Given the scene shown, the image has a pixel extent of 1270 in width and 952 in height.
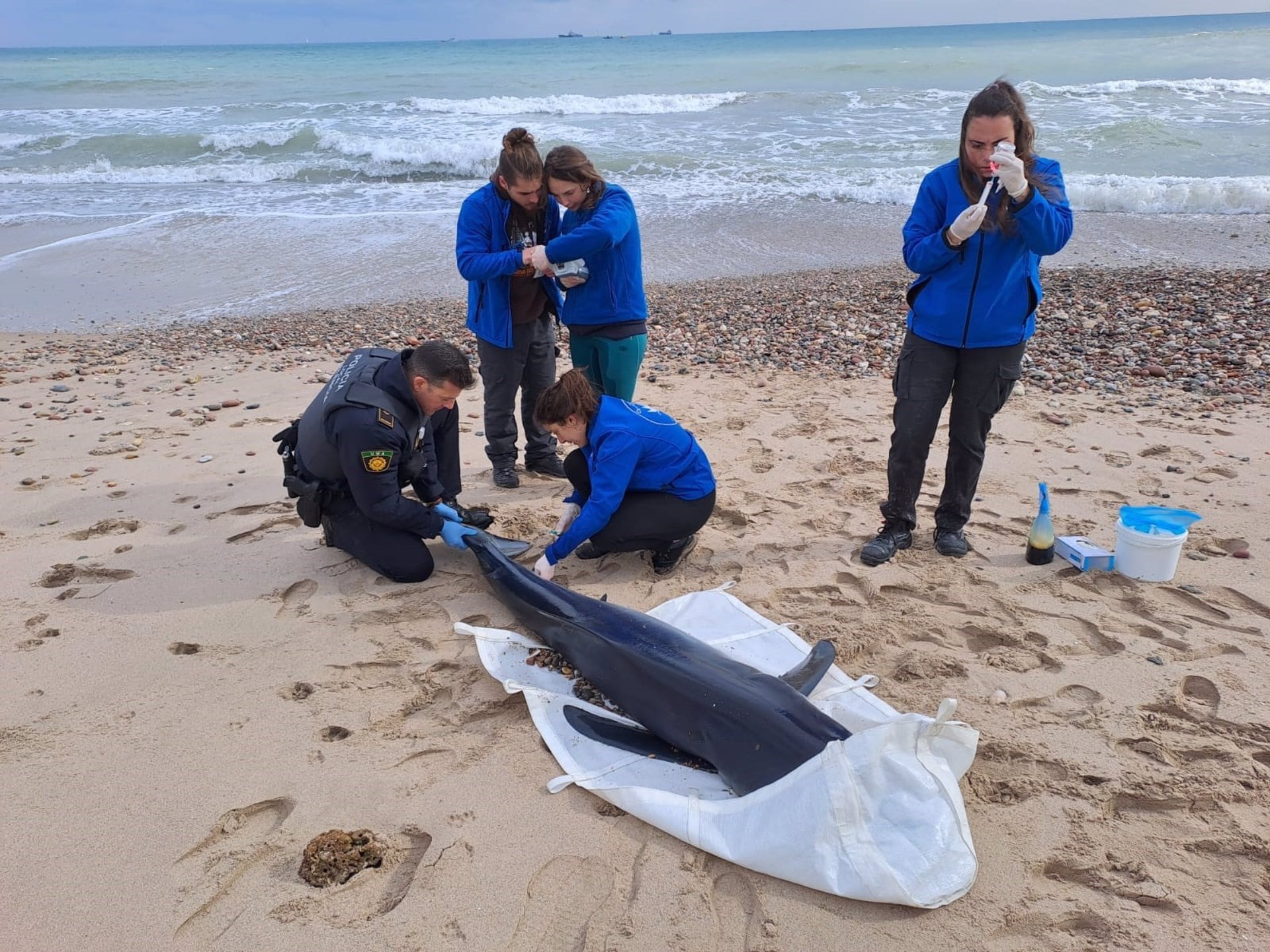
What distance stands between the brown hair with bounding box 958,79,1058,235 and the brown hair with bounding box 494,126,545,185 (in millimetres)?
1888

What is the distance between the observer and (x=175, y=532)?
4.52m

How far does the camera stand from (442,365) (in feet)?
12.3

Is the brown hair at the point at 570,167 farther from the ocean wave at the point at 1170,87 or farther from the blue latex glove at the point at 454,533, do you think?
the ocean wave at the point at 1170,87

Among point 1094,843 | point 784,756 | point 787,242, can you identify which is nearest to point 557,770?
point 784,756

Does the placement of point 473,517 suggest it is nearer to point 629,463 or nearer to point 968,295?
point 629,463

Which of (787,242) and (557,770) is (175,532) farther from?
(787,242)

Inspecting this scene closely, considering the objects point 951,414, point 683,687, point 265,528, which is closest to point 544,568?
point 683,687

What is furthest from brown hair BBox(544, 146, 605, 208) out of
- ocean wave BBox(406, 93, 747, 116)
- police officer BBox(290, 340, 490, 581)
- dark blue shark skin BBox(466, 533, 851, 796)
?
ocean wave BBox(406, 93, 747, 116)

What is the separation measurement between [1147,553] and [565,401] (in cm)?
254

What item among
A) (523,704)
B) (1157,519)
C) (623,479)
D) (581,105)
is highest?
(581,105)

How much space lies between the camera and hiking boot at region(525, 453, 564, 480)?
5.23 metres

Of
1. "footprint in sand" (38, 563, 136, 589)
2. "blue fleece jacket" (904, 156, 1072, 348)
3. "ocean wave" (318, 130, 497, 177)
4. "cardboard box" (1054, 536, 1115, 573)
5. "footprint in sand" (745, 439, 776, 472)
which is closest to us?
"blue fleece jacket" (904, 156, 1072, 348)

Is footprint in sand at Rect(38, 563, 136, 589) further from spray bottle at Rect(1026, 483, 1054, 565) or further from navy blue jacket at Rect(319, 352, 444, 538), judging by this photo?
spray bottle at Rect(1026, 483, 1054, 565)

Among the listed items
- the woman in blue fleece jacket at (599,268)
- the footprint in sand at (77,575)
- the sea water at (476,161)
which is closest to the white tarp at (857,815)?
the woman in blue fleece jacket at (599,268)
